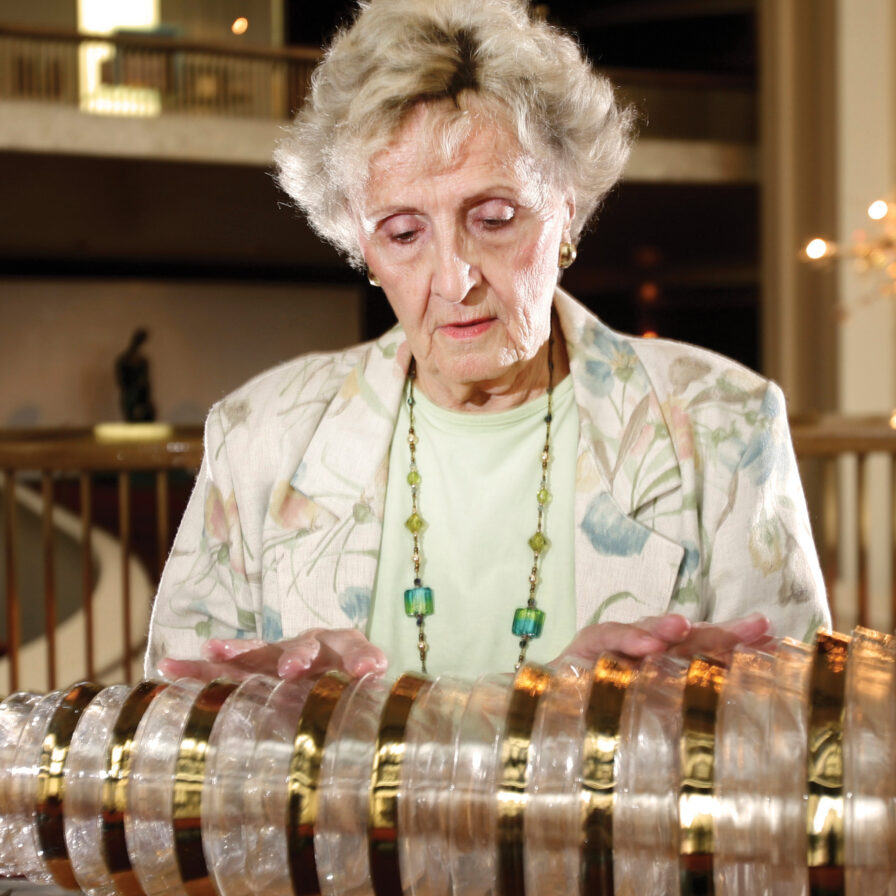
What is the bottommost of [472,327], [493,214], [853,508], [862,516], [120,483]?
[853,508]

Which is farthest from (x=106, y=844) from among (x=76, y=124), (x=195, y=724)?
(x=76, y=124)

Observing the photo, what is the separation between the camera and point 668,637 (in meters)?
0.55

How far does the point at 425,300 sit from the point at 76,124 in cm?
744

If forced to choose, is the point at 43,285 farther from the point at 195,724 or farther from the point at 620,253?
the point at 195,724

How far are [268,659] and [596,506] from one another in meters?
0.59

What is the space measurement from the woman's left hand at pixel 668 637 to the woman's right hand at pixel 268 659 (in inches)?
4.2

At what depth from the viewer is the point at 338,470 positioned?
1.20 metres

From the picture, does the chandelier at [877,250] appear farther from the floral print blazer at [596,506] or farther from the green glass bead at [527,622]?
the green glass bead at [527,622]

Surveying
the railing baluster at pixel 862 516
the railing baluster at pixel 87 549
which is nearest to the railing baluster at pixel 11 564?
the railing baluster at pixel 87 549

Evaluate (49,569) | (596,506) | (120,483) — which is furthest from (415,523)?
(49,569)

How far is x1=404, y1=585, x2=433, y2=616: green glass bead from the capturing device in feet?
3.75

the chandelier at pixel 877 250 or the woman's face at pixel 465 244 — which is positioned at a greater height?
the chandelier at pixel 877 250

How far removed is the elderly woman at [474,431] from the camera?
103cm

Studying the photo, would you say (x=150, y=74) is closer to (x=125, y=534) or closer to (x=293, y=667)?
(x=125, y=534)
